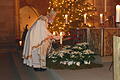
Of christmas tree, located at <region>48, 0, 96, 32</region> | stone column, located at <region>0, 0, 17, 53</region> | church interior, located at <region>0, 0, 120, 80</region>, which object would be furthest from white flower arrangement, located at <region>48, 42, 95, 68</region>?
stone column, located at <region>0, 0, 17, 53</region>

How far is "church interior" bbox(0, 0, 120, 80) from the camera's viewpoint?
756cm

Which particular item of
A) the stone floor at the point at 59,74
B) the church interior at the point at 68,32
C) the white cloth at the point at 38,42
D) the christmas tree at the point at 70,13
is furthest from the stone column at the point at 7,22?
the white cloth at the point at 38,42

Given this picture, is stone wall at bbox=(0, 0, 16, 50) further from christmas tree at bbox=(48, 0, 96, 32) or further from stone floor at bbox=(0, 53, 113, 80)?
stone floor at bbox=(0, 53, 113, 80)

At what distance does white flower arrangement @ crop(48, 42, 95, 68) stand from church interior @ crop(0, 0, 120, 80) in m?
0.35

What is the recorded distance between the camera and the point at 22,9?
75.3 feet

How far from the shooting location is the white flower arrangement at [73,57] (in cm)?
827

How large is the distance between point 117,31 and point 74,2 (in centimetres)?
540

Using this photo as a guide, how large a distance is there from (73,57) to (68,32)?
17.6ft

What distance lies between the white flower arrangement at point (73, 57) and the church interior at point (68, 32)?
35 centimetres

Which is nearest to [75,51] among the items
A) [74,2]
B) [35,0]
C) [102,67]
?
[102,67]

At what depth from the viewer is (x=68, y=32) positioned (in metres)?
13.6

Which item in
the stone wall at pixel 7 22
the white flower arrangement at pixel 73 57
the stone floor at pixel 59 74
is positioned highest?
the stone wall at pixel 7 22

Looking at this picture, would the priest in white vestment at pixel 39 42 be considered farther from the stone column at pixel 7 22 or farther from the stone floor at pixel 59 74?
the stone column at pixel 7 22

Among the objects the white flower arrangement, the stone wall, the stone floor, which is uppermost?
the stone wall
